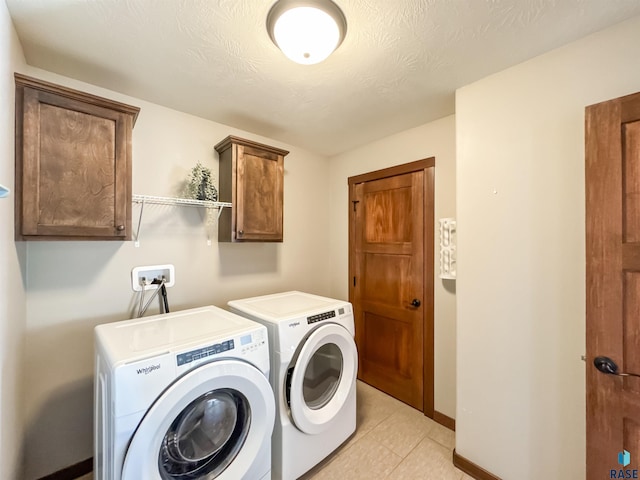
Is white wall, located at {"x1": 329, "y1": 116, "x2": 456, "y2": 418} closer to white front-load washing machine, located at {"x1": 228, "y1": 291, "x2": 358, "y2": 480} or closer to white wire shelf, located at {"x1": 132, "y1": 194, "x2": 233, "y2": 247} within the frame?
white front-load washing machine, located at {"x1": 228, "y1": 291, "x2": 358, "y2": 480}

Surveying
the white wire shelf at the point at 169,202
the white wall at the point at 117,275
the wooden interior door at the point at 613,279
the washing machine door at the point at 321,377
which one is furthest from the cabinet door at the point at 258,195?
the wooden interior door at the point at 613,279

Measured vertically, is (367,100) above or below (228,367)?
above

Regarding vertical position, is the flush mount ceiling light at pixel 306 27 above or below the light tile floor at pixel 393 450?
above

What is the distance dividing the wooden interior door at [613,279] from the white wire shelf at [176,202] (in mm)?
2028

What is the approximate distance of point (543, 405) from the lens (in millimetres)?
1334

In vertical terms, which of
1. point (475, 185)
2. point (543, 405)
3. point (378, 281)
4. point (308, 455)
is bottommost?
point (308, 455)

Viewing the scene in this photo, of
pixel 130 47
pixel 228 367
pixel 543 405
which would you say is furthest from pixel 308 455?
pixel 130 47

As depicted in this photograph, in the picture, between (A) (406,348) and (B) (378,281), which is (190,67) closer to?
(B) (378,281)

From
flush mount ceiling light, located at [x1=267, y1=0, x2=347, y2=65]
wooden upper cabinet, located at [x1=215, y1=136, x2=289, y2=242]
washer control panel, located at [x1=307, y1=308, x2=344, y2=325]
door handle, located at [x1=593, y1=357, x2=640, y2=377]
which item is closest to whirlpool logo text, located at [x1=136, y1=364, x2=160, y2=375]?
washer control panel, located at [x1=307, y1=308, x2=344, y2=325]

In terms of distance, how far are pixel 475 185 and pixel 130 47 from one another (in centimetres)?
202

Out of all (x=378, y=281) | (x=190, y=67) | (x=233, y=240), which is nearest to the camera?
(x=190, y=67)

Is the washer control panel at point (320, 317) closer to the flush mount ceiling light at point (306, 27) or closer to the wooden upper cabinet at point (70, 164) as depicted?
the wooden upper cabinet at point (70, 164)

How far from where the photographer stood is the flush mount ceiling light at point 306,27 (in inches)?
40.5

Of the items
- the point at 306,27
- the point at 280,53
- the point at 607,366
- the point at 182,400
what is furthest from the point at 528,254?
the point at 182,400
